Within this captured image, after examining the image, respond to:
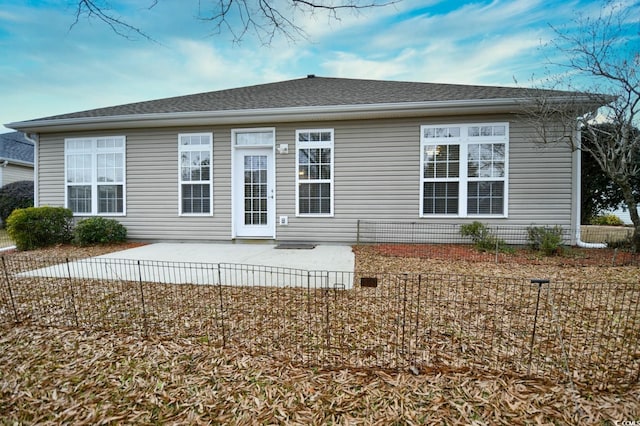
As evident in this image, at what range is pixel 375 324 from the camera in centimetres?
256

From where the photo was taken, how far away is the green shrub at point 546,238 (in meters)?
5.64

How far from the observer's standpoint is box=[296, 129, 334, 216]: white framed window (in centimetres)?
688

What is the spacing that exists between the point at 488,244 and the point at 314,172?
408 centimetres

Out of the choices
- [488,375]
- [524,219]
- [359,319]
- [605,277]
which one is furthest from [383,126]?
[488,375]

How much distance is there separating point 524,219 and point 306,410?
669 cm

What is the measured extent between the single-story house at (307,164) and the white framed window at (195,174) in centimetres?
3

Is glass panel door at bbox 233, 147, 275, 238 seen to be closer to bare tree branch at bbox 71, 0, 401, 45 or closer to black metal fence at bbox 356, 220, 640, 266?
black metal fence at bbox 356, 220, 640, 266

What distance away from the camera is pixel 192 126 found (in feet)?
23.6

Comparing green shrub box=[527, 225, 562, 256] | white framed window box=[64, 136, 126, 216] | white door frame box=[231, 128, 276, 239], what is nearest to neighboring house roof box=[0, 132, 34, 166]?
white framed window box=[64, 136, 126, 216]

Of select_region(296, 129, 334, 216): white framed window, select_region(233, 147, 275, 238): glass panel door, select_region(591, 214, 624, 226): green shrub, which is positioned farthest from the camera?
select_region(591, 214, 624, 226): green shrub

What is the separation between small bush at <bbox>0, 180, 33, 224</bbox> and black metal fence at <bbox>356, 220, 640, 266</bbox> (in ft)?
A: 42.8

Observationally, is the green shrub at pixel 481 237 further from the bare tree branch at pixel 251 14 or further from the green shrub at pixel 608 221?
the green shrub at pixel 608 221

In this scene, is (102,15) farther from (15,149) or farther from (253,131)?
(15,149)

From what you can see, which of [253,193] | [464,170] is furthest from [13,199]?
[464,170]
